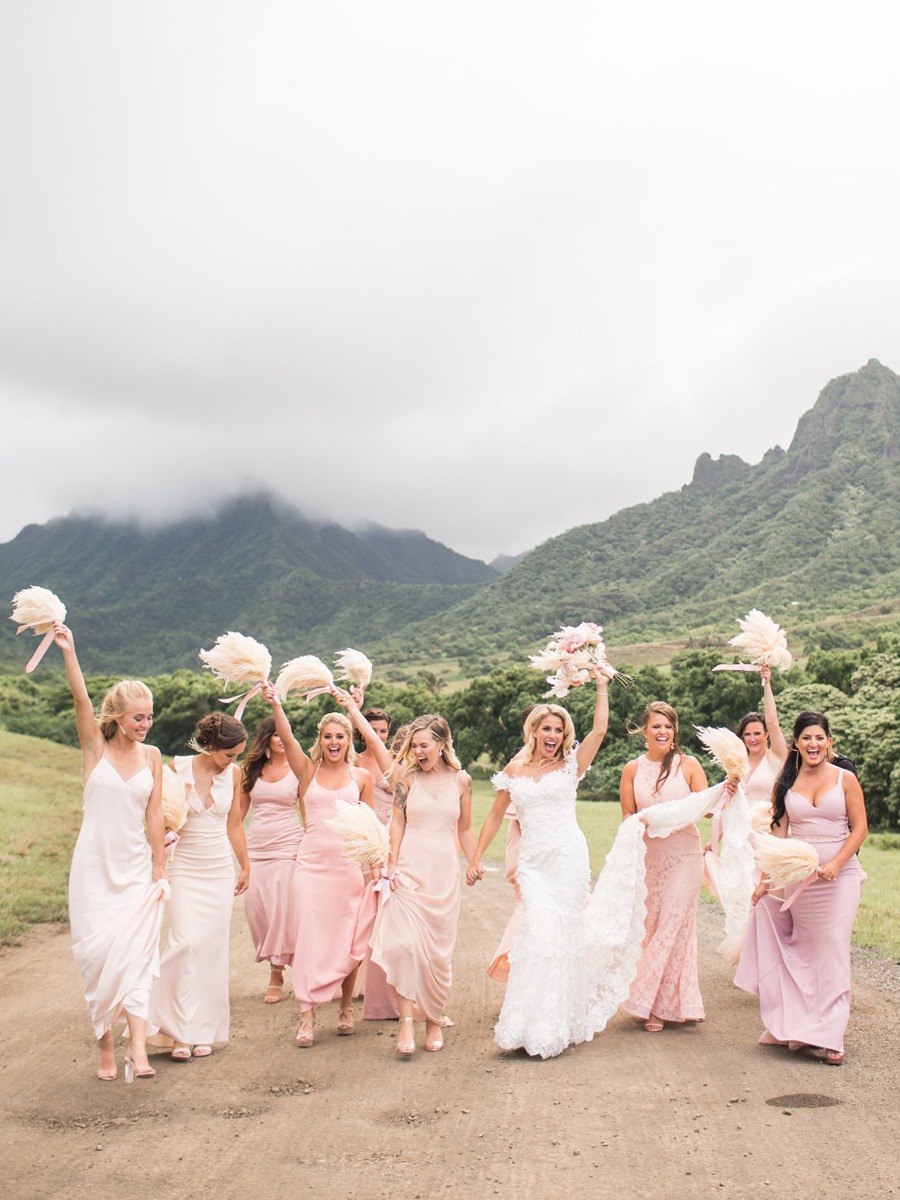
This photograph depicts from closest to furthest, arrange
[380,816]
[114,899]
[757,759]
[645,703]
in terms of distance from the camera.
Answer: [114,899] → [380,816] → [757,759] → [645,703]

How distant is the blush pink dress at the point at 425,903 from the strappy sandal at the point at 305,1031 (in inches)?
25.9

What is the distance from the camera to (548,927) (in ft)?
28.1

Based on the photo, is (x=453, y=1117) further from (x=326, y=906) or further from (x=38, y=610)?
(x=38, y=610)

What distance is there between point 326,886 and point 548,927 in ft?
6.48

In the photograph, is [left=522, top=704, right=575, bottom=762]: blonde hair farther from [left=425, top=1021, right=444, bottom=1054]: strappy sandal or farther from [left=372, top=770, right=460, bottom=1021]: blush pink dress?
[left=425, top=1021, right=444, bottom=1054]: strappy sandal

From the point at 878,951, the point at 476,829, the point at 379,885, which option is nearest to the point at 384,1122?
the point at 379,885

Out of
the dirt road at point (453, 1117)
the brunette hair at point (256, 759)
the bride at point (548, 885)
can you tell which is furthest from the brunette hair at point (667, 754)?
the brunette hair at point (256, 759)

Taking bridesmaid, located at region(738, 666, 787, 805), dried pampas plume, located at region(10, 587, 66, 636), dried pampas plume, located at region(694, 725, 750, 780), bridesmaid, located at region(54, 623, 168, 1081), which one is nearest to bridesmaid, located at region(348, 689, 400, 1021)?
bridesmaid, located at region(54, 623, 168, 1081)

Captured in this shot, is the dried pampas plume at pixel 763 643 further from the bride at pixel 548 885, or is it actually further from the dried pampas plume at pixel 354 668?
the dried pampas plume at pixel 354 668

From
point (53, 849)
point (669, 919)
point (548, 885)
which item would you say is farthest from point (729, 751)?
point (53, 849)

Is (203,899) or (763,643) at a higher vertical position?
(763,643)

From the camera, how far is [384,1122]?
6555 mm

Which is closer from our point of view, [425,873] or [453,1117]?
[453,1117]

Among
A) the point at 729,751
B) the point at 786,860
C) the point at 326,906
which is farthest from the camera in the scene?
the point at 729,751
